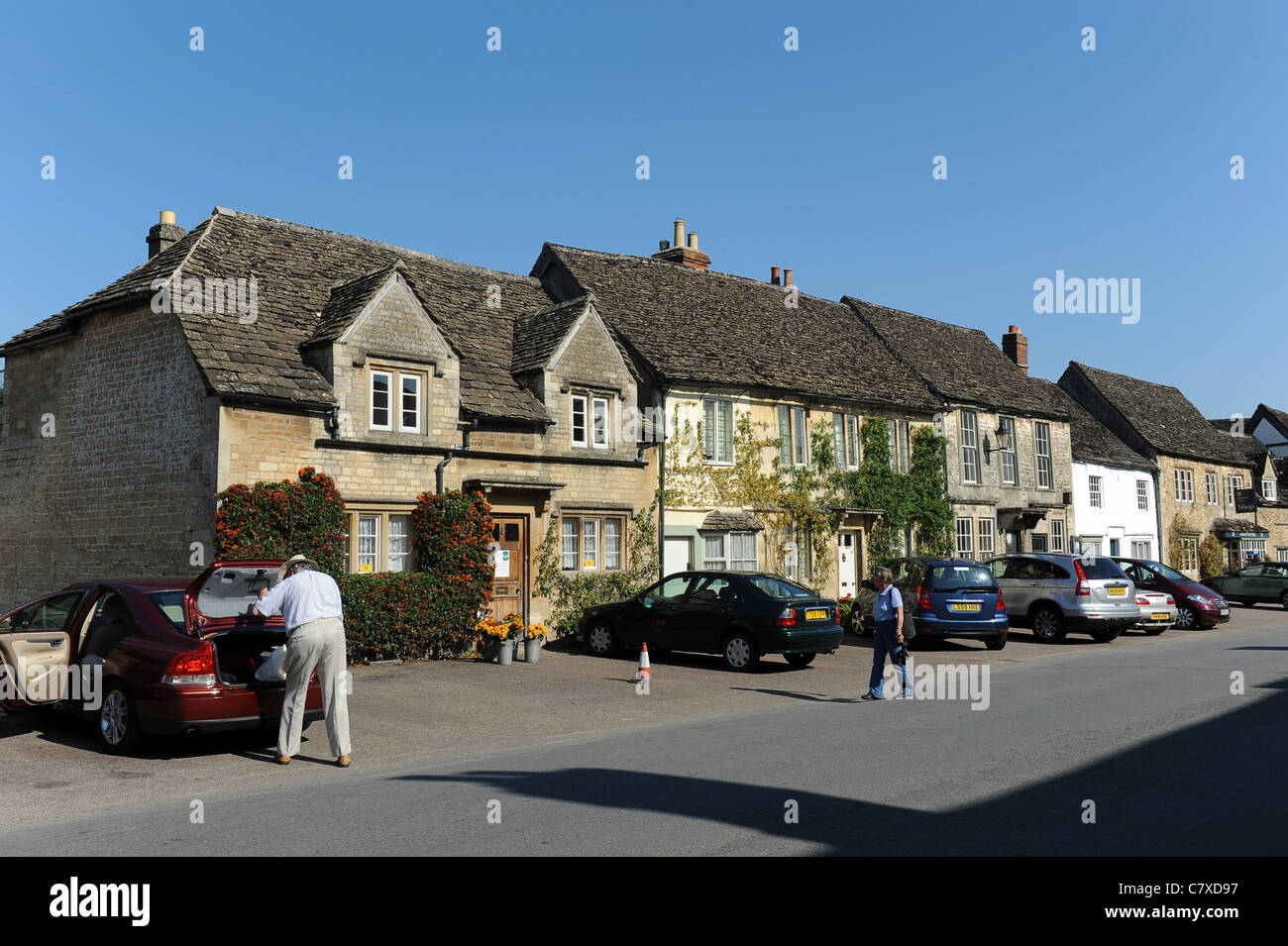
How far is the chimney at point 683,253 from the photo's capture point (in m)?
32.1

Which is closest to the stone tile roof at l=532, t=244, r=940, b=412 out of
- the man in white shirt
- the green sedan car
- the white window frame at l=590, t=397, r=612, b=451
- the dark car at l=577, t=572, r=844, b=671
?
the white window frame at l=590, t=397, r=612, b=451

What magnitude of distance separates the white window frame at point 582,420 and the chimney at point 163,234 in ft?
30.0

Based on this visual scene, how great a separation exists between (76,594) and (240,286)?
966 centimetres

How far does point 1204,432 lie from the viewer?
166ft

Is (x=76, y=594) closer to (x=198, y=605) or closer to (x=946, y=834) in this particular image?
(x=198, y=605)

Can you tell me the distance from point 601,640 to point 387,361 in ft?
21.5

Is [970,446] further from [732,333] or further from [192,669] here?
[192,669]

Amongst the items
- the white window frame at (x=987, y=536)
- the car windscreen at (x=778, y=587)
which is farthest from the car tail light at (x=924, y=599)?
the white window frame at (x=987, y=536)

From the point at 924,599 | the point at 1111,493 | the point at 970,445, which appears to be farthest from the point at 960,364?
the point at 924,599

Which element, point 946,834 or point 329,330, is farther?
point 329,330

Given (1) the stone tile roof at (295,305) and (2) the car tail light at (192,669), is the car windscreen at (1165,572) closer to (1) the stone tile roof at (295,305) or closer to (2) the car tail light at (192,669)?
(1) the stone tile roof at (295,305)

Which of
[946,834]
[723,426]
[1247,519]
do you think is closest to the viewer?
[946,834]

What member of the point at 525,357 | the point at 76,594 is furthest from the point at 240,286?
the point at 76,594
